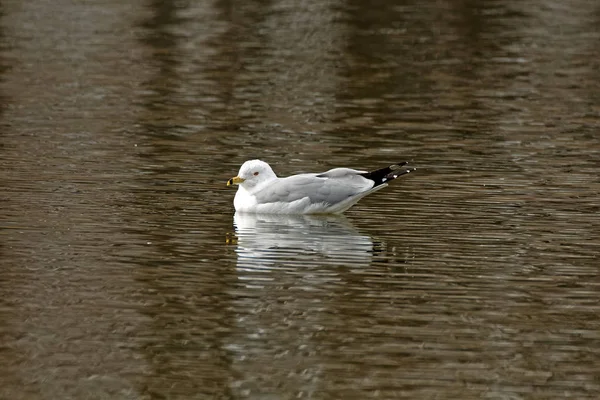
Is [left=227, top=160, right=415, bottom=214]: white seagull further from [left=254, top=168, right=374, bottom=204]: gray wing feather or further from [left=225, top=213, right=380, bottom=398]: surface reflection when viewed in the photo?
[left=225, top=213, right=380, bottom=398]: surface reflection

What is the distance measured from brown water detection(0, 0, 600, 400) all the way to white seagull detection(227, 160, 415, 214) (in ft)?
0.59

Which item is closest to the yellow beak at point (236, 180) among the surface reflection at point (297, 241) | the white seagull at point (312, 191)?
the white seagull at point (312, 191)

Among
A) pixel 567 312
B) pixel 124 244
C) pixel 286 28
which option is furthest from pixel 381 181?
pixel 286 28

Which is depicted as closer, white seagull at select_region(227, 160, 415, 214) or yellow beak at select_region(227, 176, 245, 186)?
white seagull at select_region(227, 160, 415, 214)

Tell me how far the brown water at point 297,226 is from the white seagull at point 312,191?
18 centimetres

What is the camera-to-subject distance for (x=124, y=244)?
14016 mm

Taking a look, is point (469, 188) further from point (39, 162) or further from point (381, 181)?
point (39, 162)

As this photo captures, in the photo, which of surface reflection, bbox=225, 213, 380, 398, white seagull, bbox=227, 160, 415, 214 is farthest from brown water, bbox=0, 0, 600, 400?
white seagull, bbox=227, 160, 415, 214

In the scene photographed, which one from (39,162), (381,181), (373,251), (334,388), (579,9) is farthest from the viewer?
(579,9)

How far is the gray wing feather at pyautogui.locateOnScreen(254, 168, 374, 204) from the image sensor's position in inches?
620

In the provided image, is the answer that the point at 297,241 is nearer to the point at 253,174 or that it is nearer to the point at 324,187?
the point at 324,187

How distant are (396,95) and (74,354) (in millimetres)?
15831

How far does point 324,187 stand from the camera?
620 inches

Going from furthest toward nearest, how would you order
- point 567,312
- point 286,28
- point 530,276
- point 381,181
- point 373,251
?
point 286,28 → point 381,181 → point 373,251 → point 530,276 → point 567,312
